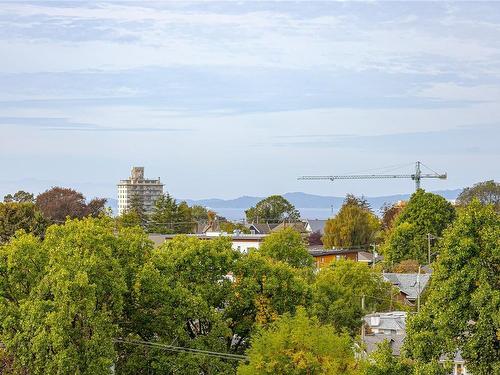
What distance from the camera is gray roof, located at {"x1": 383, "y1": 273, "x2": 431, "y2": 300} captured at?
3088 inches

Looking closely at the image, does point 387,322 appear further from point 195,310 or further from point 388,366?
point 388,366

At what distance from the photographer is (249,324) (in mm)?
45219

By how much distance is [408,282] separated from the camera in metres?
81.6

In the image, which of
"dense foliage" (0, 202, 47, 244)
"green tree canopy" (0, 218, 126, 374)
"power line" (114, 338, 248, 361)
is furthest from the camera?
"dense foliage" (0, 202, 47, 244)

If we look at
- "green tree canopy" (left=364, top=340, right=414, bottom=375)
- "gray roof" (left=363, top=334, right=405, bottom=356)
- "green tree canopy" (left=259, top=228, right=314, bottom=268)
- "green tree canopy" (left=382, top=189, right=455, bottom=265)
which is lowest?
"gray roof" (left=363, top=334, right=405, bottom=356)

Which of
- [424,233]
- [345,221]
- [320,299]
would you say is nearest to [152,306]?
[320,299]

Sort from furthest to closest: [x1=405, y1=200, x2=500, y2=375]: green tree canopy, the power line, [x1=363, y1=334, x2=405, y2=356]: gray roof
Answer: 1. [x1=363, y1=334, x2=405, y2=356]: gray roof
2. the power line
3. [x1=405, y1=200, x2=500, y2=375]: green tree canopy

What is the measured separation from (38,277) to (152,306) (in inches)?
215

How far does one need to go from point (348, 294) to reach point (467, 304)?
29.5 meters

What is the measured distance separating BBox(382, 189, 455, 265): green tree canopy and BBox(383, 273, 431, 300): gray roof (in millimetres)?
14113

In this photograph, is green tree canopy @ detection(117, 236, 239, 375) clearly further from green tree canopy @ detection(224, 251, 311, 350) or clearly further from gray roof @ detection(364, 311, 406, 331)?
gray roof @ detection(364, 311, 406, 331)

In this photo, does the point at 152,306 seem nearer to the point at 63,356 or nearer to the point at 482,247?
the point at 63,356

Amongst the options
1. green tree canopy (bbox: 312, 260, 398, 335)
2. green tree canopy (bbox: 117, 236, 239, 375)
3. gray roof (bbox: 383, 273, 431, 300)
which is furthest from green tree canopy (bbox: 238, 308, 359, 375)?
gray roof (bbox: 383, 273, 431, 300)

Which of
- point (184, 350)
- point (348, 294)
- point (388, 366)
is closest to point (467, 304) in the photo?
point (388, 366)
